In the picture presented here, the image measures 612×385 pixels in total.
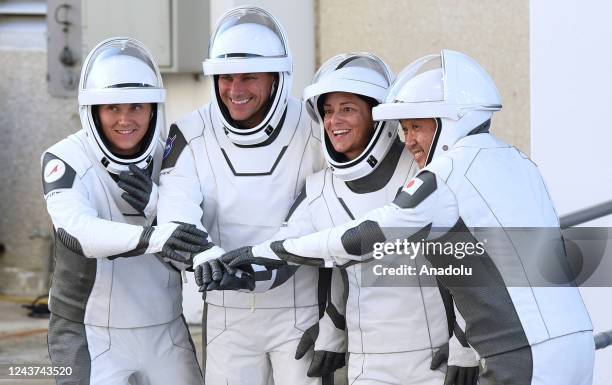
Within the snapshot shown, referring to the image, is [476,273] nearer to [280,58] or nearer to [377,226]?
[377,226]

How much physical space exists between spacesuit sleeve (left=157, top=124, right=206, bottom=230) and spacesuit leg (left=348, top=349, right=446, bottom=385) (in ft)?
2.65

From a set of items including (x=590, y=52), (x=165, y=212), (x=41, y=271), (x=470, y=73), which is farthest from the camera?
(x=41, y=271)

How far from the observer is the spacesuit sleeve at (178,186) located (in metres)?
4.59

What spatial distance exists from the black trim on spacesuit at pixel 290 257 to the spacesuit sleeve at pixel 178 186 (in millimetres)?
375

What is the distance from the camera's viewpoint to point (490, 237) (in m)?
3.84

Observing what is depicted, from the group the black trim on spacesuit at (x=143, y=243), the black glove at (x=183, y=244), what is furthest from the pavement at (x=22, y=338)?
the black glove at (x=183, y=244)

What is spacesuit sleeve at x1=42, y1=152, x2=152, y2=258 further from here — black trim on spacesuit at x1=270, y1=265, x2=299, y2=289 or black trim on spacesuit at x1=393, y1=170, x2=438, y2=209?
black trim on spacesuit at x1=393, y1=170, x2=438, y2=209

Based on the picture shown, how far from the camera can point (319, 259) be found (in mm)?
4203

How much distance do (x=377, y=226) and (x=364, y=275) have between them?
0.46 metres

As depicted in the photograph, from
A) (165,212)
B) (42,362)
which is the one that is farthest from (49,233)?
(165,212)

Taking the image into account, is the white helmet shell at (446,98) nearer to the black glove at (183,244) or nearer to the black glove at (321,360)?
the black glove at (183,244)

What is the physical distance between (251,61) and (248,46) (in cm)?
9

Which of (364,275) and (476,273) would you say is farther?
(364,275)

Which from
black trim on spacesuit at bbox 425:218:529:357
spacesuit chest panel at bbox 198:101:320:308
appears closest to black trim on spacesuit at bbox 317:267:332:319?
spacesuit chest panel at bbox 198:101:320:308
